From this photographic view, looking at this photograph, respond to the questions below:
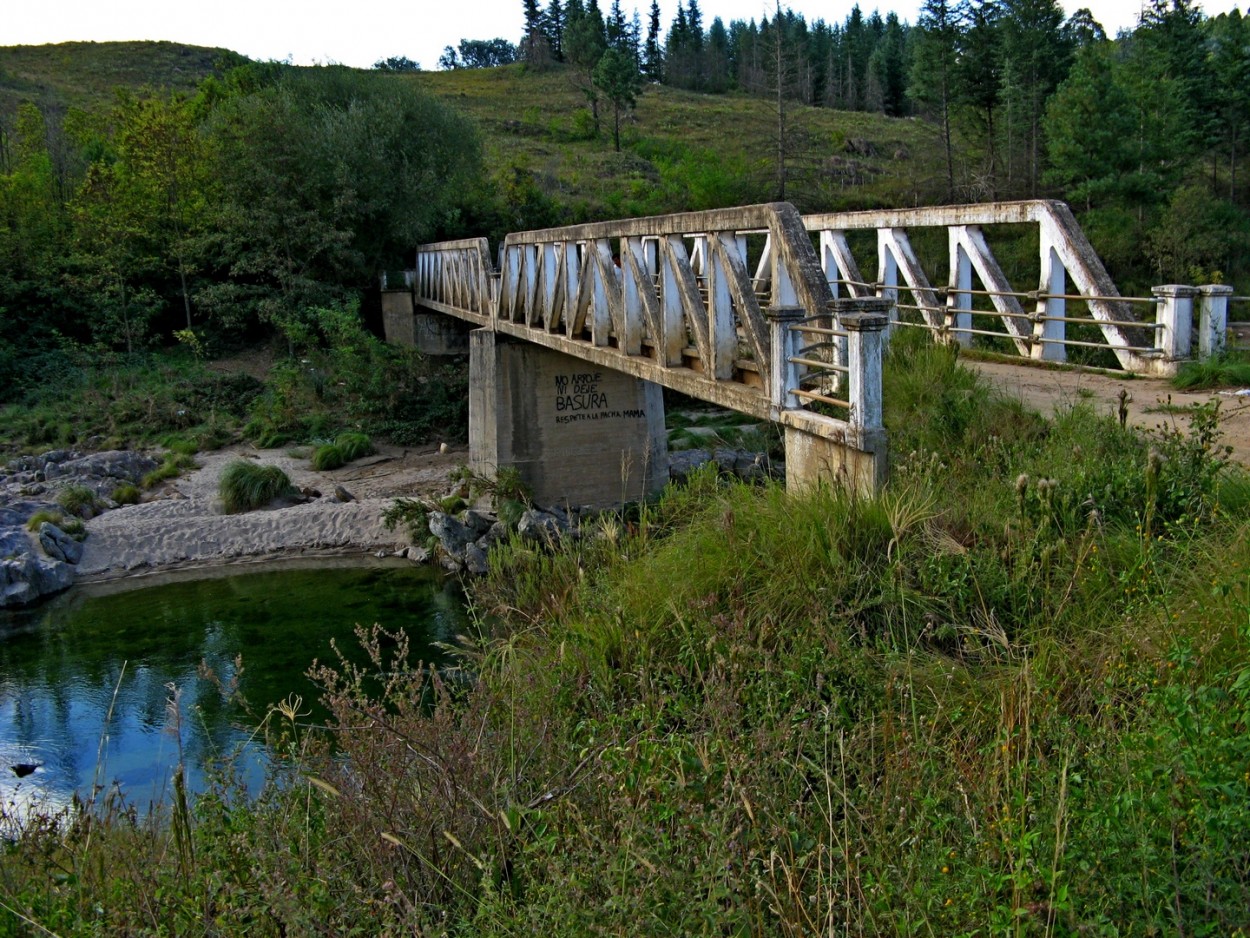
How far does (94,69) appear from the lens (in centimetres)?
7881

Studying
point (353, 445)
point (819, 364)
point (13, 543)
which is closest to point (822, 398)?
point (819, 364)

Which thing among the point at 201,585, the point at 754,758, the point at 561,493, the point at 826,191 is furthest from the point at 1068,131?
the point at 754,758

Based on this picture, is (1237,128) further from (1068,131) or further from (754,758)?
(754,758)

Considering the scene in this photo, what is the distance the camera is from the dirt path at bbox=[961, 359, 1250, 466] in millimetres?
7840

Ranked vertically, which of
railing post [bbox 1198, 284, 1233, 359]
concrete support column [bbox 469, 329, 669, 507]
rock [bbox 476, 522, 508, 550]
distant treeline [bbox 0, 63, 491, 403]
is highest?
distant treeline [bbox 0, 63, 491, 403]

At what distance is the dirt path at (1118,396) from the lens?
7840 mm

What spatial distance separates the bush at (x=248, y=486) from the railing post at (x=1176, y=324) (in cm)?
1644

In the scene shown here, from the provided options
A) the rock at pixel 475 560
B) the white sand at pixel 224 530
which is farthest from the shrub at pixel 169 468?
the rock at pixel 475 560

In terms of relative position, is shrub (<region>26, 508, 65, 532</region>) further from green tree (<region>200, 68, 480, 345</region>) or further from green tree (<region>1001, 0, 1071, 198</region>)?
green tree (<region>1001, 0, 1071, 198</region>)

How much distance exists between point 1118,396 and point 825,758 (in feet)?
17.9

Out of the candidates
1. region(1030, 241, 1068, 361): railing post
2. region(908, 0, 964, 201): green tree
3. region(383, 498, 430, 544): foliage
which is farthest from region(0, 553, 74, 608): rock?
region(908, 0, 964, 201): green tree

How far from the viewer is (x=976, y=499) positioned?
6668mm

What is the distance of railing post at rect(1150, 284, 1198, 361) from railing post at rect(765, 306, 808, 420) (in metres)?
3.56

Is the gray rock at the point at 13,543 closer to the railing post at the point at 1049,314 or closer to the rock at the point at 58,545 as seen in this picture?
the rock at the point at 58,545
